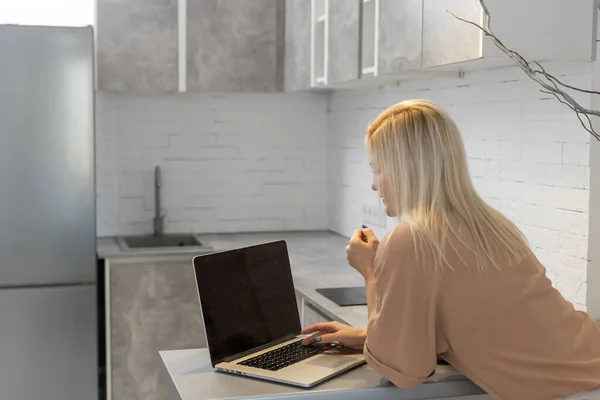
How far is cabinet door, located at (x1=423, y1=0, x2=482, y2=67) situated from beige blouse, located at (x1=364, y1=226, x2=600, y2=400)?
69 centimetres

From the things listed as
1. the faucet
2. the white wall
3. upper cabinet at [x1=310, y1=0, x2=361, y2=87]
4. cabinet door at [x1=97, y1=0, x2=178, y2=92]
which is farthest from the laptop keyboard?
the faucet

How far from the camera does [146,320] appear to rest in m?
3.79

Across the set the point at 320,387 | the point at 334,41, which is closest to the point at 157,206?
the point at 334,41

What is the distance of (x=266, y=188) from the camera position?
4578 millimetres

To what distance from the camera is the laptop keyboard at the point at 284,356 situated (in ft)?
6.24

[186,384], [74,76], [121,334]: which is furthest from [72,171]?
[186,384]

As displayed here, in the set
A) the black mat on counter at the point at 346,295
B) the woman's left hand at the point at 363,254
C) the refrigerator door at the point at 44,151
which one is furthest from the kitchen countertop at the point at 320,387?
the refrigerator door at the point at 44,151

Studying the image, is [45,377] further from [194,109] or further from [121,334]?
[194,109]

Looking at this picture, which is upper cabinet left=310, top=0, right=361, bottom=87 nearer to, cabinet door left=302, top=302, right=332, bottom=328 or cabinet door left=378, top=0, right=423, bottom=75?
cabinet door left=378, top=0, right=423, bottom=75

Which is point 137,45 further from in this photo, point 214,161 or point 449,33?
point 449,33

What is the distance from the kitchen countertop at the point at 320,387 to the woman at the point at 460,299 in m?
0.06

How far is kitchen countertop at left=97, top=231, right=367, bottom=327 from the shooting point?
2.89 meters

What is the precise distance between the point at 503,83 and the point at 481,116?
0.20 metres

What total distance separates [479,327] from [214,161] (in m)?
2.87
